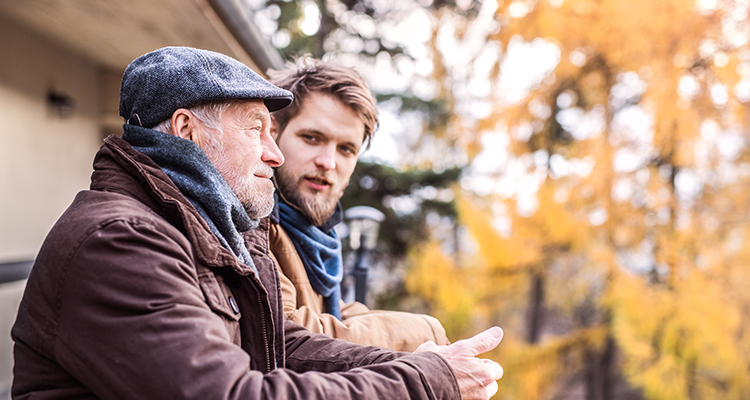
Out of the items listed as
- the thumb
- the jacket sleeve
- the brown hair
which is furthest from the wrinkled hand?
the brown hair

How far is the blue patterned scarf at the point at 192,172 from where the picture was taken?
101 centimetres

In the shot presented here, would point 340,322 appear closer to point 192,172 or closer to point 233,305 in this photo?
point 233,305

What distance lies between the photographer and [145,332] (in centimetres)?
76

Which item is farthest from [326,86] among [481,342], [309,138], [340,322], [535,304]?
[535,304]

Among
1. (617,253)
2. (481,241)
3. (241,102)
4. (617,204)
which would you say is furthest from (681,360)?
(241,102)

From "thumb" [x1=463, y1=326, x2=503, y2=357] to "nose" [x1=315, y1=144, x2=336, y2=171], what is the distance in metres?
0.80

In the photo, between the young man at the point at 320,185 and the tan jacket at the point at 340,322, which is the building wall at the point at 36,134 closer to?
the young man at the point at 320,185

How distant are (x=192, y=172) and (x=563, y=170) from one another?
782cm

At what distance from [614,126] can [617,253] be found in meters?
2.05

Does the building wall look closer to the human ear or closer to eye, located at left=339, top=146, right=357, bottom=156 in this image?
eye, located at left=339, top=146, right=357, bottom=156

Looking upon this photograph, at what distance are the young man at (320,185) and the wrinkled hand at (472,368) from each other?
36 centimetres

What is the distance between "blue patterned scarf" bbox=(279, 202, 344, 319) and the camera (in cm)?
159

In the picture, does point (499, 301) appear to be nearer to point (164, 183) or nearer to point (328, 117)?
point (328, 117)

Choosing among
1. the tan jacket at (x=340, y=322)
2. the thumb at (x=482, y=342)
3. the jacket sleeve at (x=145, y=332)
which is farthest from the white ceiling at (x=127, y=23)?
the thumb at (x=482, y=342)
